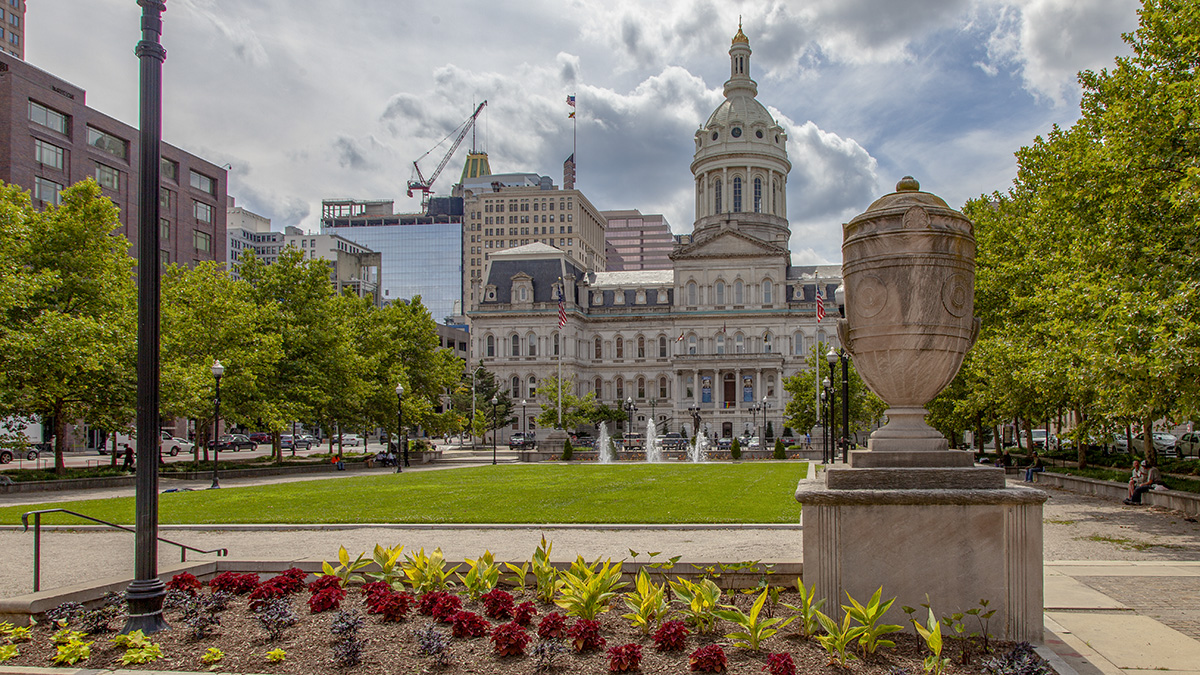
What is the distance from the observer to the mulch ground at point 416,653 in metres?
6.76

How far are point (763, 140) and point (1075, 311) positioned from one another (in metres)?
88.0

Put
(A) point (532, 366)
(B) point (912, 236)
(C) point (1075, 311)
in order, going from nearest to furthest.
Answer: (B) point (912, 236) < (C) point (1075, 311) < (A) point (532, 366)

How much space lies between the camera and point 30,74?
59.0 meters

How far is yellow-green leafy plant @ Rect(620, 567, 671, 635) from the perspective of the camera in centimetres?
753

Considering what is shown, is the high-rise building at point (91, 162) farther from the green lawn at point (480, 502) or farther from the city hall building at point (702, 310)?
the green lawn at point (480, 502)

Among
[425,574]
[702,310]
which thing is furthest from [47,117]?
[425,574]

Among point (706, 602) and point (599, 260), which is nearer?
point (706, 602)

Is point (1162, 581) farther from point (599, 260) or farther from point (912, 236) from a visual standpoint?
point (599, 260)

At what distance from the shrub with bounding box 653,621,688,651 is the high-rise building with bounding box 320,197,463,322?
18024 centimetres

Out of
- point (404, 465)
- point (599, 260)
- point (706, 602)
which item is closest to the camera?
point (706, 602)

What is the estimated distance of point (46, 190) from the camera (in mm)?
59312

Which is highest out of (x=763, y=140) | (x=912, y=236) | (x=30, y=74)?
(x=763, y=140)

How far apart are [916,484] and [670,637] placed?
2704 millimetres

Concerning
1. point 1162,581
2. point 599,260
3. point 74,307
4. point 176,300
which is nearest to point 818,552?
point 1162,581
